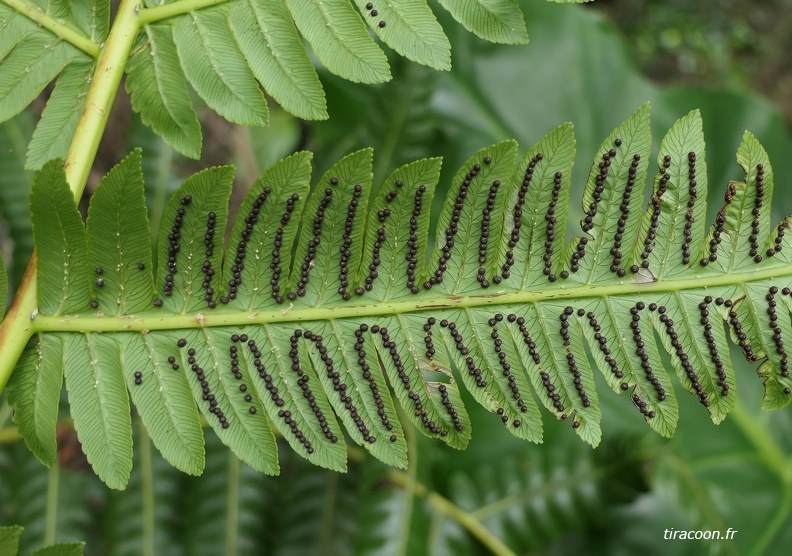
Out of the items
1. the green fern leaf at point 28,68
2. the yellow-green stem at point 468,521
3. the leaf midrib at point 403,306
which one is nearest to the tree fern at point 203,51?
the green fern leaf at point 28,68

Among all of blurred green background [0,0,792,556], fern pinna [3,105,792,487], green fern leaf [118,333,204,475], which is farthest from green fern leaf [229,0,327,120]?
blurred green background [0,0,792,556]

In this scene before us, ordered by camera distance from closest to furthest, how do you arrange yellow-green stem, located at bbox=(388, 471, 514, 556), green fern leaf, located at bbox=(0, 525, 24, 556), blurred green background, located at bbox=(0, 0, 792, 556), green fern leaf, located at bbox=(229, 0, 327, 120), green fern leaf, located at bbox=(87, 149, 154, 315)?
green fern leaf, located at bbox=(0, 525, 24, 556)
green fern leaf, located at bbox=(87, 149, 154, 315)
green fern leaf, located at bbox=(229, 0, 327, 120)
blurred green background, located at bbox=(0, 0, 792, 556)
yellow-green stem, located at bbox=(388, 471, 514, 556)

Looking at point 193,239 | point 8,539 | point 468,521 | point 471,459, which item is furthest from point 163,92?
point 471,459

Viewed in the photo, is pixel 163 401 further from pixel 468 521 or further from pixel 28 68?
pixel 468 521

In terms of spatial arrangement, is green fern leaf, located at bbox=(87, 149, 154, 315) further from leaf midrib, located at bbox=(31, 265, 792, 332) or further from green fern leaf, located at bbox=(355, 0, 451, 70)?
green fern leaf, located at bbox=(355, 0, 451, 70)

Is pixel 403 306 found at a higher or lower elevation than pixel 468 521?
higher

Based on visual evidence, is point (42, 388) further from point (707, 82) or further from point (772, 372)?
point (707, 82)

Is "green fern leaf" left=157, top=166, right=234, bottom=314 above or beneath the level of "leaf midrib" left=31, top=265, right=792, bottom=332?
above
